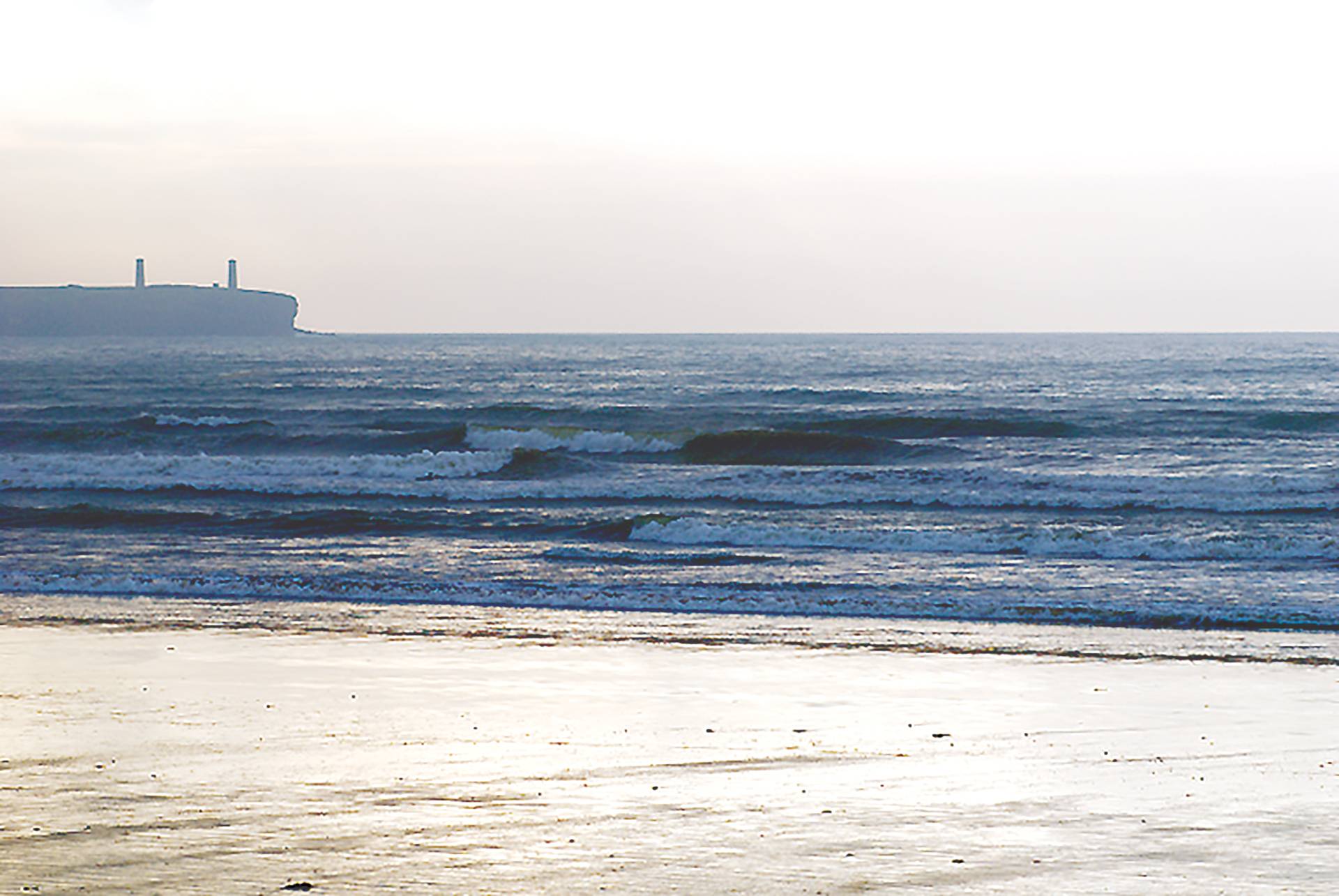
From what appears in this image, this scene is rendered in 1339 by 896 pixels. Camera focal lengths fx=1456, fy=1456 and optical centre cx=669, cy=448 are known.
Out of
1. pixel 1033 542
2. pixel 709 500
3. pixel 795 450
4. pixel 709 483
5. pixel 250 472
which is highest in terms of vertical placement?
pixel 1033 542

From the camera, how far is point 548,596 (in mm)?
14023

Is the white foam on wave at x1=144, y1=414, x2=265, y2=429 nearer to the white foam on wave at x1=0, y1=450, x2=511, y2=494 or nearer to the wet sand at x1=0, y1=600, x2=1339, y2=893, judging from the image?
the white foam on wave at x1=0, y1=450, x2=511, y2=494

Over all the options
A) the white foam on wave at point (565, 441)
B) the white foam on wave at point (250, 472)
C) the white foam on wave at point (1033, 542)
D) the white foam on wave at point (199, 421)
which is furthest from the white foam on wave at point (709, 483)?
the white foam on wave at point (199, 421)

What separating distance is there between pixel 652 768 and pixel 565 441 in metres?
30.1

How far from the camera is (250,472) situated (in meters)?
27.9

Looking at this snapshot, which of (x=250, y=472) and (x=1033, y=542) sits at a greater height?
(x=1033, y=542)

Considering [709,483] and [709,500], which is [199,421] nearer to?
[709,483]

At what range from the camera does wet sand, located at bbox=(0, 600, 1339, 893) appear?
5457mm

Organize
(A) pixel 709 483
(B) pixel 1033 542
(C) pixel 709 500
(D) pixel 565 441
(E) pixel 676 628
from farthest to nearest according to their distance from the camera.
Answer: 1. (D) pixel 565 441
2. (A) pixel 709 483
3. (C) pixel 709 500
4. (B) pixel 1033 542
5. (E) pixel 676 628

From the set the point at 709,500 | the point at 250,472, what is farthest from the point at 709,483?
the point at 250,472

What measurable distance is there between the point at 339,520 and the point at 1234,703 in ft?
47.2

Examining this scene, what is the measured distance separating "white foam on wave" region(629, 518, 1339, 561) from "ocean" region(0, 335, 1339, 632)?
0.05 meters

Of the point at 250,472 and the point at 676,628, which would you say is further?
the point at 250,472

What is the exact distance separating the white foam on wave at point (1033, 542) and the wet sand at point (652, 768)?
6567 mm
